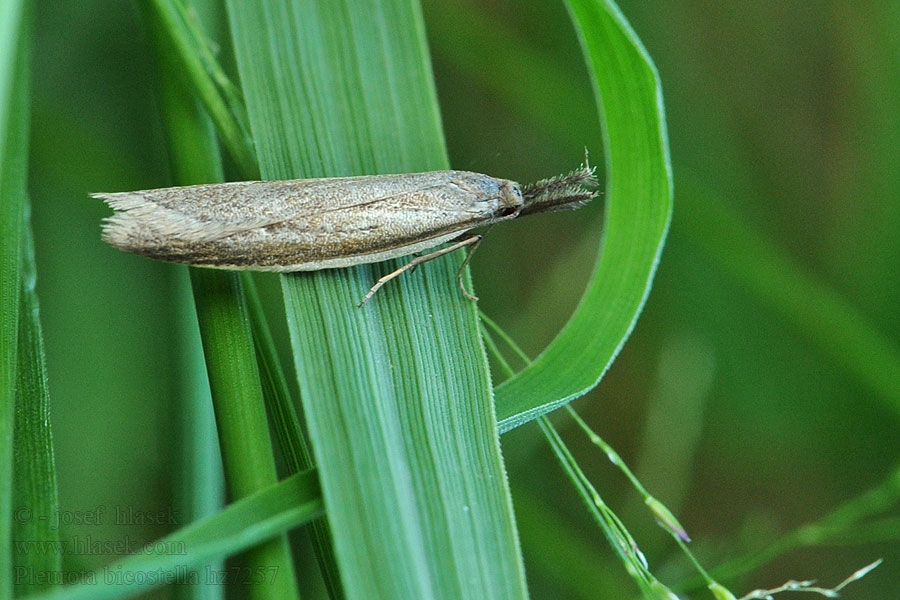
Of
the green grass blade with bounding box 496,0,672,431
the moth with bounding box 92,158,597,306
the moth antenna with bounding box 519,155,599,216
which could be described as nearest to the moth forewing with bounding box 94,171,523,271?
the moth with bounding box 92,158,597,306

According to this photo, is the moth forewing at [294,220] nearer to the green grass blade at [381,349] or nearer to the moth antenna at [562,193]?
the green grass blade at [381,349]

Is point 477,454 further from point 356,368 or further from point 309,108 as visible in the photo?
point 309,108

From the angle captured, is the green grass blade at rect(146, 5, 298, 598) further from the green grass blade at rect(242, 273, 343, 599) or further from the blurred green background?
the blurred green background

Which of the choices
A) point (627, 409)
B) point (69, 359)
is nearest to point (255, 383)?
point (69, 359)

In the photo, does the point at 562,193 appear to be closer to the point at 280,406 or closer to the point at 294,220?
the point at 294,220

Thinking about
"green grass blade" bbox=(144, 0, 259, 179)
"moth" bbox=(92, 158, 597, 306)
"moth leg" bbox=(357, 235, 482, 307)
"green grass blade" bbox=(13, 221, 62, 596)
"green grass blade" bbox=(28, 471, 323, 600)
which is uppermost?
"green grass blade" bbox=(144, 0, 259, 179)

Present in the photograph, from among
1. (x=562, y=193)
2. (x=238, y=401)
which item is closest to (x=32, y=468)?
(x=238, y=401)
